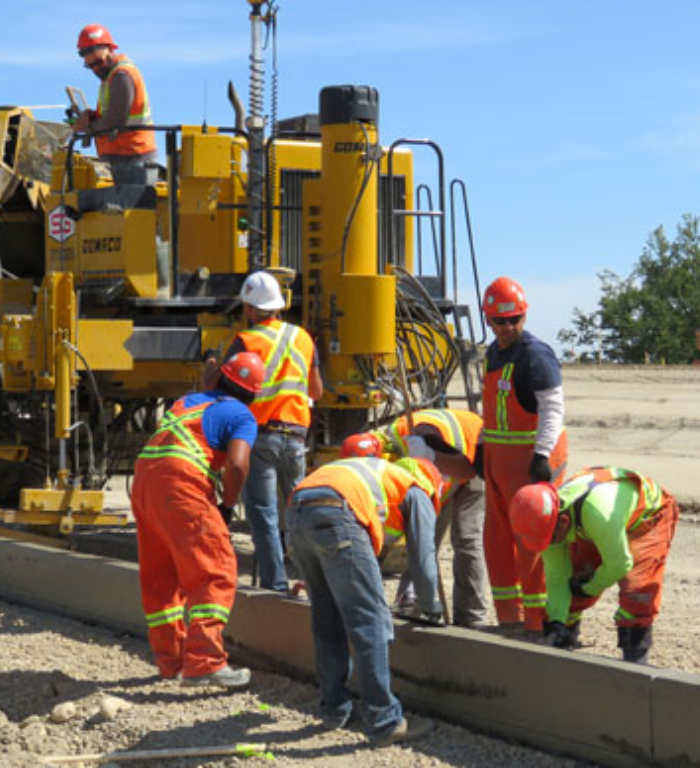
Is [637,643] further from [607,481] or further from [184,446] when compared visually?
[184,446]

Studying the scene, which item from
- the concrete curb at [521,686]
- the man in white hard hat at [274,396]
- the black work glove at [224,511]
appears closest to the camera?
the concrete curb at [521,686]

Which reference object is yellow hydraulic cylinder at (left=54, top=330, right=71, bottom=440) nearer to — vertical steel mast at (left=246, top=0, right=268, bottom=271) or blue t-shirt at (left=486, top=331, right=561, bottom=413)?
vertical steel mast at (left=246, top=0, right=268, bottom=271)

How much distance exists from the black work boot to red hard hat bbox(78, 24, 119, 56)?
5631 millimetres

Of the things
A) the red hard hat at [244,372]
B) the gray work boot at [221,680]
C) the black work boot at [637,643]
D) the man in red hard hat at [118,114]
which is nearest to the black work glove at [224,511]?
the red hard hat at [244,372]

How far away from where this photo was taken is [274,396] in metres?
8.02

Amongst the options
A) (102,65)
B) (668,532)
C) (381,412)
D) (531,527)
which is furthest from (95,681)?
(102,65)

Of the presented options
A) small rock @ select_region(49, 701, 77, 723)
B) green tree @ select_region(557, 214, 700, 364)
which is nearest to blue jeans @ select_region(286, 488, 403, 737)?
small rock @ select_region(49, 701, 77, 723)

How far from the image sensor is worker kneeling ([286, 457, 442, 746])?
547 centimetres

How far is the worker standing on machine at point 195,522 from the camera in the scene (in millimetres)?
6289

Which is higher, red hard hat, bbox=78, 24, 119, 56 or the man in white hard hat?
red hard hat, bbox=78, 24, 119, 56

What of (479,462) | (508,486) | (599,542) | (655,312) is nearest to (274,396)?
(479,462)

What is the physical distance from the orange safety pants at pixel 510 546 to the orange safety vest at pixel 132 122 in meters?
4.04

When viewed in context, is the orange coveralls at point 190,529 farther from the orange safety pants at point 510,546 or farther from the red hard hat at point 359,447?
the orange safety pants at point 510,546

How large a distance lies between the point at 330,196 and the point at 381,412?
1.62m
